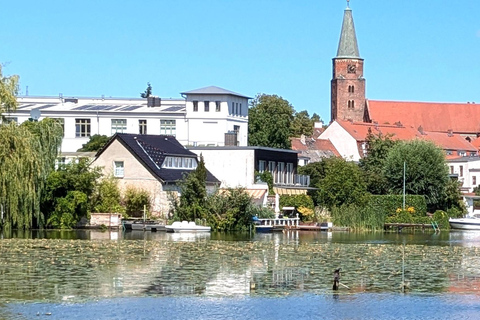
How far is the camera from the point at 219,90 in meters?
99.7

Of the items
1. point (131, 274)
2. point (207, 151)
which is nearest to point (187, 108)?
point (207, 151)

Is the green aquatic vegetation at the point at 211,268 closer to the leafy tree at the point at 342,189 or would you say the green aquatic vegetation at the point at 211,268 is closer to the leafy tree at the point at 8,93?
the leafy tree at the point at 8,93

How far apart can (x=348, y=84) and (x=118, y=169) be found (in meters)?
124

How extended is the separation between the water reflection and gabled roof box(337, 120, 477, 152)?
304 ft

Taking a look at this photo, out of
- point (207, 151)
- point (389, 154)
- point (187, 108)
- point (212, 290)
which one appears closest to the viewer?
point (212, 290)

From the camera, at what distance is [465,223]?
270ft

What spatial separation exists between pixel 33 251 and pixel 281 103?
87966 mm

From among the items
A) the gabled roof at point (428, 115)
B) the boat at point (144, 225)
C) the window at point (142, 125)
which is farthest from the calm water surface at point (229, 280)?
the gabled roof at point (428, 115)

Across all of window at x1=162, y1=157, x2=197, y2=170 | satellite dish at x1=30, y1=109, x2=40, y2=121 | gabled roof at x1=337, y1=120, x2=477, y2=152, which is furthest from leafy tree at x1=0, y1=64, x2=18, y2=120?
gabled roof at x1=337, y1=120, x2=477, y2=152

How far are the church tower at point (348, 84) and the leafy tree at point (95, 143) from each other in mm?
102203

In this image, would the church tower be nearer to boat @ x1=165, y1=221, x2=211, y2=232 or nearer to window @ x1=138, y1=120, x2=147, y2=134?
window @ x1=138, y1=120, x2=147, y2=134

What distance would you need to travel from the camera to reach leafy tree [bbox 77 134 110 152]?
90000 mm

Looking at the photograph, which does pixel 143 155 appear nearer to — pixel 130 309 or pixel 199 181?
pixel 199 181

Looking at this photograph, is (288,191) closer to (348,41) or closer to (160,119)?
(160,119)
